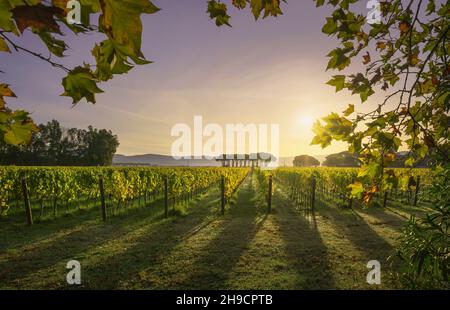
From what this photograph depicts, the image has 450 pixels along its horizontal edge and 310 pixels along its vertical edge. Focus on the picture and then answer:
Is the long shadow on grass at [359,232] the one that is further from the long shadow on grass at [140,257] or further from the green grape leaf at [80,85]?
the green grape leaf at [80,85]

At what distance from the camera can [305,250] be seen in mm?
6715

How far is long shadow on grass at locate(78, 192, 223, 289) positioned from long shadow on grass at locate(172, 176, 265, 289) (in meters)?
0.80

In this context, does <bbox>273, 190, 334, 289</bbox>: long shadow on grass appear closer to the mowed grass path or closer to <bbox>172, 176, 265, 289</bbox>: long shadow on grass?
the mowed grass path

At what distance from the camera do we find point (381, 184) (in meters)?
2.14

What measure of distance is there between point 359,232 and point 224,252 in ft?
15.6

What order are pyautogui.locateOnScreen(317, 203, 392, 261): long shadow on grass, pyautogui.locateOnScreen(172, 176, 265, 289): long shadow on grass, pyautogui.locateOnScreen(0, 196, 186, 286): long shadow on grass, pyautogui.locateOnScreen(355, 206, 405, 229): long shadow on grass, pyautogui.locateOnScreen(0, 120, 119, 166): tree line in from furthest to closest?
1. pyautogui.locateOnScreen(0, 120, 119, 166): tree line
2. pyautogui.locateOnScreen(355, 206, 405, 229): long shadow on grass
3. pyautogui.locateOnScreen(317, 203, 392, 261): long shadow on grass
4. pyautogui.locateOnScreen(0, 196, 186, 286): long shadow on grass
5. pyautogui.locateOnScreen(172, 176, 265, 289): long shadow on grass

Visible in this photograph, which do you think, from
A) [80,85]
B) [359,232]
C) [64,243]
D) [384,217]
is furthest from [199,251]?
[384,217]

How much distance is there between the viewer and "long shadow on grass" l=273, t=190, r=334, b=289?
4.97 m

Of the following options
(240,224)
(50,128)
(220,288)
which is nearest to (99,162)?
(50,128)

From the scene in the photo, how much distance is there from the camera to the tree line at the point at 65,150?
59.3 metres

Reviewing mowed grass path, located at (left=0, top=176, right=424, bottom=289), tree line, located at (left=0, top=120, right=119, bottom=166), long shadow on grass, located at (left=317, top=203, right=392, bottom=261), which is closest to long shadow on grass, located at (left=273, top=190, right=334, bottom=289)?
mowed grass path, located at (left=0, top=176, right=424, bottom=289)

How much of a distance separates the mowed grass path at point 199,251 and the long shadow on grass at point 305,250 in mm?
20
